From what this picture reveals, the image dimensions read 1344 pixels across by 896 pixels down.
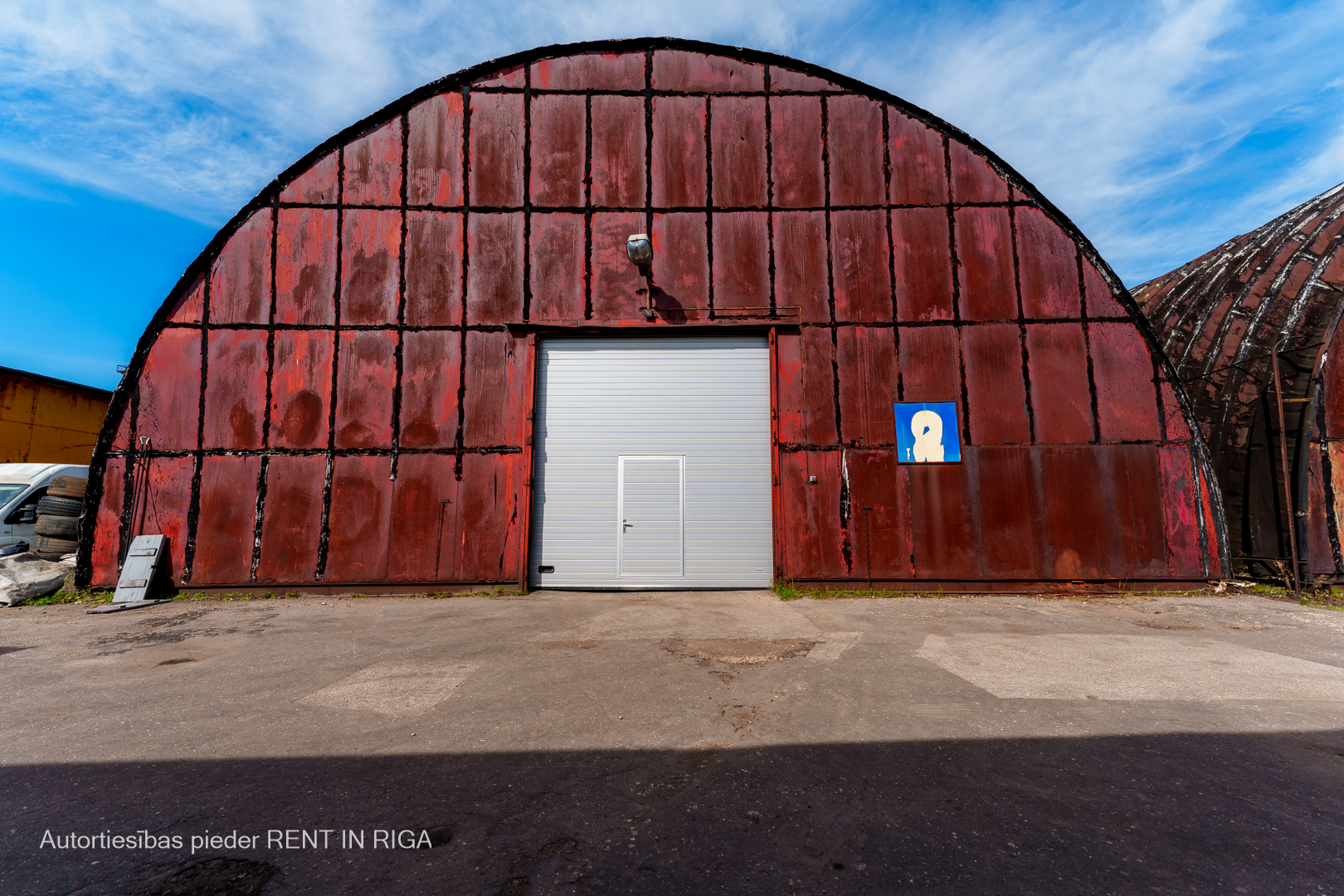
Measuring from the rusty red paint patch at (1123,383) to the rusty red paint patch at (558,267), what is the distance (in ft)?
31.0

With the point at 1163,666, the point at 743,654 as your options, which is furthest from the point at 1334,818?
the point at 743,654

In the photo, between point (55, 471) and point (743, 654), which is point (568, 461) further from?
point (55, 471)

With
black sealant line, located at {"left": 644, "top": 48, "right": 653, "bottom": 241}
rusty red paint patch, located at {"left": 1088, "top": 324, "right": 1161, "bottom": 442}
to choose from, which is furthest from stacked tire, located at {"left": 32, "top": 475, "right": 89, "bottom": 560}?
rusty red paint patch, located at {"left": 1088, "top": 324, "right": 1161, "bottom": 442}

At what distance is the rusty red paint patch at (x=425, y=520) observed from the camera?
9.35 metres

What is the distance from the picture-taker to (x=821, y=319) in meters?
10.0

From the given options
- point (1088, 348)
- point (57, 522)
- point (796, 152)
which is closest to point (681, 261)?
point (796, 152)

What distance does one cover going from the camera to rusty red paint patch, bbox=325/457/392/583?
9.34 m

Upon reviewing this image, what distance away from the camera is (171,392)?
9734 millimetres

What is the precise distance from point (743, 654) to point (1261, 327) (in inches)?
465

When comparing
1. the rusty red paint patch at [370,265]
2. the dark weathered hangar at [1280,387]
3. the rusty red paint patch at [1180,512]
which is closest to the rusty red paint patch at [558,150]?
the rusty red paint patch at [370,265]

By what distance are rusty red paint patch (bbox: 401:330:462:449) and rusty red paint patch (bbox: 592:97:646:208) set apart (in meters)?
3.94

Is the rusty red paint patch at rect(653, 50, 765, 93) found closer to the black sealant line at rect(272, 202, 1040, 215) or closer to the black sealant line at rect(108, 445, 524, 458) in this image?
the black sealant line at rect(272, 202, 1040, 215)

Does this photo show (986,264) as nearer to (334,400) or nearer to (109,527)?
(334,400)

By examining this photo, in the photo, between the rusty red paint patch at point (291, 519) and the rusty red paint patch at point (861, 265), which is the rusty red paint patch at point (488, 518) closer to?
the rusty red paint patch at point (291, 519)
